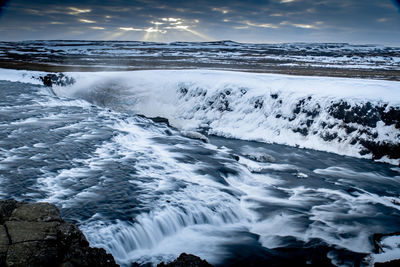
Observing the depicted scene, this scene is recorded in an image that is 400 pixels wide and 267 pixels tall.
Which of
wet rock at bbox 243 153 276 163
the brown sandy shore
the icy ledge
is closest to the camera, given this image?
wet rock at bbox 243 153 276 163

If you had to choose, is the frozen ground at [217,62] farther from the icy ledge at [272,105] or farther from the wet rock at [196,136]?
the wet rock at [196,136]

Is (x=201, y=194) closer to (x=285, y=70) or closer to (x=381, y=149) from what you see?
(x=381, y=149)

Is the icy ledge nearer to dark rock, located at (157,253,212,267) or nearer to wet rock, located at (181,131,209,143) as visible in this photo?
wet rock, located at (181,131,209,143)

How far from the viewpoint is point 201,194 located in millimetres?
8977

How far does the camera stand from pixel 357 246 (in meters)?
7.03

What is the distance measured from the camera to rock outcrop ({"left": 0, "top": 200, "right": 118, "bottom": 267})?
3883mm

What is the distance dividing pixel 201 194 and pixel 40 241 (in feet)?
17.5

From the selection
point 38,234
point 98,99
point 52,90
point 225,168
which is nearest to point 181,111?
point 98,99

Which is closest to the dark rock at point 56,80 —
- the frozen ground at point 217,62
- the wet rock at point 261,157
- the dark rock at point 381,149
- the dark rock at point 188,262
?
the frozen ground at point 217,62

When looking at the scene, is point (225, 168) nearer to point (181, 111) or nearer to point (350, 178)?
point (350, 178)

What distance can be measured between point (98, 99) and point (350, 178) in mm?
19926

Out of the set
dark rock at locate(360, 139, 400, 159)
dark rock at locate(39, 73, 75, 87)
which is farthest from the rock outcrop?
dark rock at locate(39, 73, 75, 87)

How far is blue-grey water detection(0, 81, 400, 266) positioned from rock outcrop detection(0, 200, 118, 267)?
1.72 m

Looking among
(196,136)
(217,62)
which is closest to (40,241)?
(196,136)
